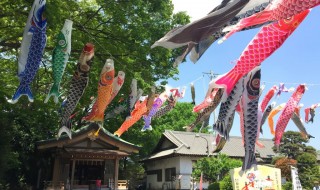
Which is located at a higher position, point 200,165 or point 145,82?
point 145,82

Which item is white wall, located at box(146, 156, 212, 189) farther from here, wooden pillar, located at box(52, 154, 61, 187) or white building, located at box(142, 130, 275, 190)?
wooden pillar, located at box(52, 154, 61, 187)

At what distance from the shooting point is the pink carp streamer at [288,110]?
11.5 metres

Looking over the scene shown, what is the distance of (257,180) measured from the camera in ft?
42.8

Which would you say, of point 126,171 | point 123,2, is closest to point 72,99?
point 123,2

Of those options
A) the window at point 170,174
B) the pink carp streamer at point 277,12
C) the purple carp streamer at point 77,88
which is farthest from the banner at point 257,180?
the window at point 170,174

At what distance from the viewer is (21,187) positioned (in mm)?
23016

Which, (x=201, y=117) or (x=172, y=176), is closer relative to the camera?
(x=201, y=117)

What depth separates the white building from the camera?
2895 cm

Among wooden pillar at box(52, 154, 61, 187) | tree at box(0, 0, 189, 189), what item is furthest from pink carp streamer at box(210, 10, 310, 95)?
wooden pillar at box(52, 154, 61, 187)

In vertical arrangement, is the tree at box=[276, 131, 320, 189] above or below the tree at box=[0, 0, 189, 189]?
below

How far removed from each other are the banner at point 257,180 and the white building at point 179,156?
13.3 m

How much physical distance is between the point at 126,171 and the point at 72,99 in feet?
91.4

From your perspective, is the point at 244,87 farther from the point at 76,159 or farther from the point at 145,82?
the point at 76,159

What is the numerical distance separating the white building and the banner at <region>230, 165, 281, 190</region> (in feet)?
43.6
